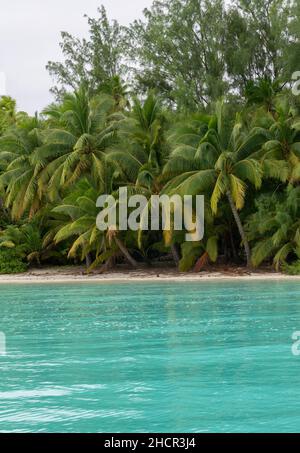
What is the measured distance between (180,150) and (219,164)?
147 centimetres

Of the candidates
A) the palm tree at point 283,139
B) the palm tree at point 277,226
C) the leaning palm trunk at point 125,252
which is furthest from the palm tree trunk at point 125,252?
the palm tree at point 283,139

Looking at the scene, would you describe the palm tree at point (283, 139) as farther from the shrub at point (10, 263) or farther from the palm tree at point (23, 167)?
the shrub at point (10, 263)

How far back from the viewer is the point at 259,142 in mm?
24641

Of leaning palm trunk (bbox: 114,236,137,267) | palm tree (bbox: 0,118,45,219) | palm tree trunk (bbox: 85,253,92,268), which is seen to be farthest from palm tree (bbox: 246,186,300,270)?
palm tree (bbox: 0,118,45,219)

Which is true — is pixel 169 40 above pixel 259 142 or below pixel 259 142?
above

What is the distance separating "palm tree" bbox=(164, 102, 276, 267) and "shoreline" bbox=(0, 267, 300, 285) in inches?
86.0

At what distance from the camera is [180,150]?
24.0 metres

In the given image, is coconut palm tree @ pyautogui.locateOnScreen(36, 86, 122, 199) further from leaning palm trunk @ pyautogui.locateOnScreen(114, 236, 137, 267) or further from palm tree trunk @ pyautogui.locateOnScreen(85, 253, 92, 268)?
palm tree trunk @ pyautogui.locateOnScreen(85, 253, 92, 268)

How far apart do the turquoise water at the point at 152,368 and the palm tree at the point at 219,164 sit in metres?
8.78

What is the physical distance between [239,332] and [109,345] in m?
2.09

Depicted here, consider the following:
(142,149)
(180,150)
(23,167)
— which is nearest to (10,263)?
(23,167)
